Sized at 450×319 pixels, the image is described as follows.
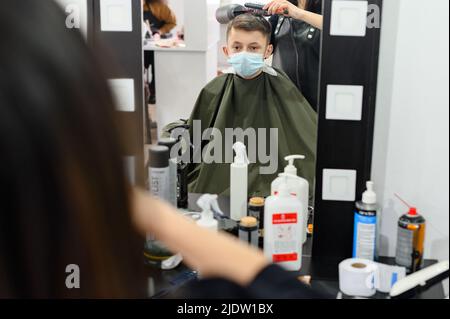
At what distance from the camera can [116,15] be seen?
172 centimetres

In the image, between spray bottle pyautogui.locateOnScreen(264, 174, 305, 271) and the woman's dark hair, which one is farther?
spray bottle pyautogui.locateOnScreen(264, 174, 305, 271)

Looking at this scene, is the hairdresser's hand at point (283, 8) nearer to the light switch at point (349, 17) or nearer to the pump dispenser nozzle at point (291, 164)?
the light switch at point (349, 17)

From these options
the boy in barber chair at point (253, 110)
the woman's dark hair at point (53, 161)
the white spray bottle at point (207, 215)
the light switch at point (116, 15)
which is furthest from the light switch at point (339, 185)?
the woman's dark hair at point (53, 161)

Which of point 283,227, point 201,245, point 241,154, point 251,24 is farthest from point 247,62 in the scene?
point 201,245

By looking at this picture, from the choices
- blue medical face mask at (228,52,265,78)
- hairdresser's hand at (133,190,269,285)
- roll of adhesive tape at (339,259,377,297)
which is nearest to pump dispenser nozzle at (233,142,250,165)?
blue medical face mask at (228,52,265,78)

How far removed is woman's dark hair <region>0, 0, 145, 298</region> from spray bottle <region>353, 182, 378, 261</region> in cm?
100

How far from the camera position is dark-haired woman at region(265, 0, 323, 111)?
5.39 ft

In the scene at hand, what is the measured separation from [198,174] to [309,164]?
1.21 ft

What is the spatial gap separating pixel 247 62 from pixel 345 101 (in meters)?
0.34

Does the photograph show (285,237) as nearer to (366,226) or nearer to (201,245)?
(366,226)

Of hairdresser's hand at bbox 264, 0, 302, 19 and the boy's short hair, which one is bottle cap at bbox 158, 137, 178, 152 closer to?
the boy's short hair

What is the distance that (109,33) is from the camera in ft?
5.68

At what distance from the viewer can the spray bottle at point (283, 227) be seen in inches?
61.7
